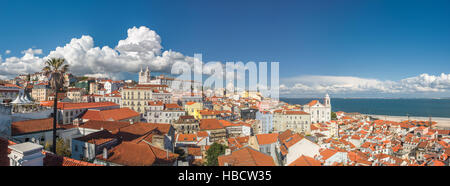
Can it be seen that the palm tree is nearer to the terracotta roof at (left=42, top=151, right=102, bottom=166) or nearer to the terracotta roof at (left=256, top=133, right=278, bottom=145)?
the terracotta roof at (left=42, top=151, right=102, bottom=166)

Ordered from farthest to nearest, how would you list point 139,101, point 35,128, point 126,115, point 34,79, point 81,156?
point 34,79
point 139,101
point 126,115
point 35,128
point 81,156

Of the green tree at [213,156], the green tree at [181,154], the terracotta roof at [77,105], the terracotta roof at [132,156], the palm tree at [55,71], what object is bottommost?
the green tree at [181,154]

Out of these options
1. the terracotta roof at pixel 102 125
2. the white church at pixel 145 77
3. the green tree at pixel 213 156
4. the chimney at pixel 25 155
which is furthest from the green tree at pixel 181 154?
the white church at pixel 145 77

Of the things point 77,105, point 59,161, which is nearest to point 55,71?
point 59,161

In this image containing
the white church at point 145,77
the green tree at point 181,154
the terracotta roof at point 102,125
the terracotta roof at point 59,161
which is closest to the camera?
the terracotta roof at point 59,161

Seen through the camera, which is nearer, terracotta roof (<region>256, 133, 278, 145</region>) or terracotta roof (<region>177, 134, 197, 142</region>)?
terracotta roof (<region>256, 133, 278, 145</region>)

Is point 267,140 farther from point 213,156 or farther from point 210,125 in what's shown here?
point 210,125

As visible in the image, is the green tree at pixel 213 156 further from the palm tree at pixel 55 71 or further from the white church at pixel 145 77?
the white church at pixel 145 77

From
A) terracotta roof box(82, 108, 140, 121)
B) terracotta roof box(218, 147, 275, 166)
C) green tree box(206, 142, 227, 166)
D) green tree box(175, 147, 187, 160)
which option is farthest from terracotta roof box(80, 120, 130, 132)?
terracotta roof box(218, 147, 275, 166)

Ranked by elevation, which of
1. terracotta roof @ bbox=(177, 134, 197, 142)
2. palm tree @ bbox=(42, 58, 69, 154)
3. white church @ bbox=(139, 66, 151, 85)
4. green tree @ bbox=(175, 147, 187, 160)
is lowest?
terracotta roof @ bbox=(177, 134, 197, 142)
